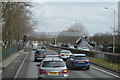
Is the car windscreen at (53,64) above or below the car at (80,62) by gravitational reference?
above

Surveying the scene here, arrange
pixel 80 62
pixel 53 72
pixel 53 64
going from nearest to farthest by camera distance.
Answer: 1. pixel 53 72
2. pixel 53 64
3. pixel 80 62

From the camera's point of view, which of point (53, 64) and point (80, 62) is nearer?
point (53, 64)

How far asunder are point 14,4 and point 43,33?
113m

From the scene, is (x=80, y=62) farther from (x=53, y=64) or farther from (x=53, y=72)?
(x=53, y=72)

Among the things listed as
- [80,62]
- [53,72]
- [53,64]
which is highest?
[53,64]

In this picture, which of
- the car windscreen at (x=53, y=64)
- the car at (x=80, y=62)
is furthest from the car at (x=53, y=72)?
the car at (x=80, y=62)

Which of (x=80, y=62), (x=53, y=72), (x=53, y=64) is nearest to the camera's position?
(x=53, y=72)

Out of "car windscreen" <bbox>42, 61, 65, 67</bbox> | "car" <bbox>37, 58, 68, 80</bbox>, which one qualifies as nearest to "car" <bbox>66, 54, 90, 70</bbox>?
"car windscreen" <bbox>42, 61, 65, 67</bbox>

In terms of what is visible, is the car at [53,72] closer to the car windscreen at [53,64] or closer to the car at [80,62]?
the car windscreen at [53,64]

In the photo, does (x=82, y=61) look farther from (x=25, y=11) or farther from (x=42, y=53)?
(x=25, y=11)

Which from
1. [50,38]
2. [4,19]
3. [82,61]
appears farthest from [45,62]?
[50,38]

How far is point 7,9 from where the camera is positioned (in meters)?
34.4

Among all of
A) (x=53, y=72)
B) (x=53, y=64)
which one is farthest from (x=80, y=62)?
(x=53, y=72)

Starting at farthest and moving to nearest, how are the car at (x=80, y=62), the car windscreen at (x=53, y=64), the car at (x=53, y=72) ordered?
the car at (x=80, y=62) → the car windscreen at (x=53, y=64) → the car at (x=53, y=72)
